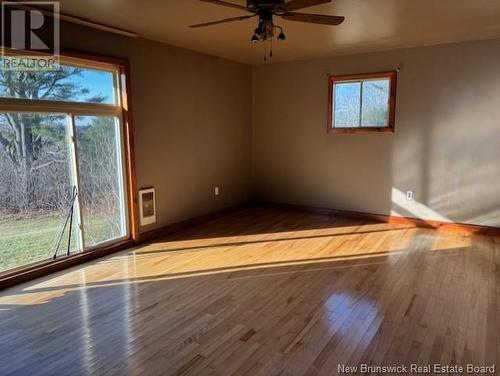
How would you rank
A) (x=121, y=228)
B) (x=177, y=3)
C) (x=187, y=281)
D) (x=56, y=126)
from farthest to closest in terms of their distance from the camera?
(x=121, y=228), (x=56, y=126), (x=187, y=281), (x=177, y=3)

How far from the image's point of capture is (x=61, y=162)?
3.70 m

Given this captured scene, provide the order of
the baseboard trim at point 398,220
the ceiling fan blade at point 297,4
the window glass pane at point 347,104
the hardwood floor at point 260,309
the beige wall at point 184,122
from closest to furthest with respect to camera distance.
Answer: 1. the hardwood floor at point 260,309
2. the ceiling fan blade at point 297,4
3. the beige wall at point 184,122
4. the baseboard trim at point 398,220
5. the window glass pane at point 347,104

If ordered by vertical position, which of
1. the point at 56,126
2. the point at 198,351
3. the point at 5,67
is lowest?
the point at 198,351

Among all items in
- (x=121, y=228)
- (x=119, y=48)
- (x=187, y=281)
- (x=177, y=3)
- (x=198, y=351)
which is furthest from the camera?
(x=121, y=228)

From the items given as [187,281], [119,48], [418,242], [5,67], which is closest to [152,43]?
[119,48]

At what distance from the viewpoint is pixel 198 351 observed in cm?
233

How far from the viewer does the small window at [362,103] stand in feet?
16.8

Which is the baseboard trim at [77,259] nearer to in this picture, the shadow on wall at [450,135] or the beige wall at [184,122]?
the beige wall at [184,122]

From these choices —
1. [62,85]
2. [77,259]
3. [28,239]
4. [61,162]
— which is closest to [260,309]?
[77,259]

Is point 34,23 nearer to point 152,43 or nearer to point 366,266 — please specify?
point 152,43

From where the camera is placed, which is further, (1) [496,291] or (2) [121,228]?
(2) [121,228]

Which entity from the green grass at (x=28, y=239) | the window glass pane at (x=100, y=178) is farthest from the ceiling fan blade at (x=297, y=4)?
the green grass at (x=28, y=239)

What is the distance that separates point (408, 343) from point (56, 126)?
3.57m

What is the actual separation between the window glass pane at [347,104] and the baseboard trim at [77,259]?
257cm
